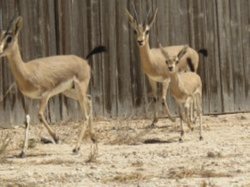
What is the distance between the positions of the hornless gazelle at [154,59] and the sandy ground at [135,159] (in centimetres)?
109

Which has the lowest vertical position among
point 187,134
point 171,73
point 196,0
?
point 187,134

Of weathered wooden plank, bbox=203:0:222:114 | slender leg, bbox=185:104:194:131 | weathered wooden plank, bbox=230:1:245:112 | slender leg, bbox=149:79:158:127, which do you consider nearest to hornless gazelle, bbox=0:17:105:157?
slender leg, bbox=185:104:194:131

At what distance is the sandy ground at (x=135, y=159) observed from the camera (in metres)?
9.36

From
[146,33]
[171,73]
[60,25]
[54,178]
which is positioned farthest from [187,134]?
[54,178]

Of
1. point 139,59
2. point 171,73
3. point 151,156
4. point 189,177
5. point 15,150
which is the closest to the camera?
point 189,177

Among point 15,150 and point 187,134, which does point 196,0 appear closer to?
point 187,134

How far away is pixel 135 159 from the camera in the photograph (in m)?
10.8

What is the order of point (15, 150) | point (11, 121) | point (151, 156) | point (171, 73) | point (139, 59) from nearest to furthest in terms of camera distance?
point (151, 156)
point (15, 150)
point (171, 73)
point (11, 121)
point (139, 59)

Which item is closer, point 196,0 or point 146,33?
point 146,33

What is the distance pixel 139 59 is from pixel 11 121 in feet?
9.03

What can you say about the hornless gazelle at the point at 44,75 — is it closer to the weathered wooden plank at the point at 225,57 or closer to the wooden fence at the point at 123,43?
the wooden fence at the point at 123,43

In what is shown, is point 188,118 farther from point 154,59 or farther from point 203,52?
point 203,52

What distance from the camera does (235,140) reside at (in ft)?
40.8

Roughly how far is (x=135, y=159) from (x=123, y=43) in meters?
5.30
